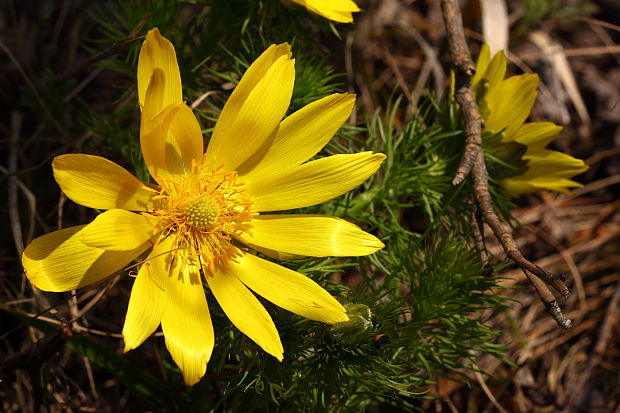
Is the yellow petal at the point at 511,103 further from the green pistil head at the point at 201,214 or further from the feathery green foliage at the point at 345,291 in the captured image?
the green pistil head at the point at 201,214

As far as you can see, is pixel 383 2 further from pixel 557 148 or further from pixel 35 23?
pixel 35 23

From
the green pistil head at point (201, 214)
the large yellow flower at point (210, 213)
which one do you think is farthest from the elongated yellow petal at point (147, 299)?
the green pistil head at point (201, 214)

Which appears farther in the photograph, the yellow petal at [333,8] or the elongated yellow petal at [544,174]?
the elongated yellow petal at [544,174]

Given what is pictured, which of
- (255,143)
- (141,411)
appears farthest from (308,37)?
(141,411)

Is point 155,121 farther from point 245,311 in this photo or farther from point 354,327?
point 354,327

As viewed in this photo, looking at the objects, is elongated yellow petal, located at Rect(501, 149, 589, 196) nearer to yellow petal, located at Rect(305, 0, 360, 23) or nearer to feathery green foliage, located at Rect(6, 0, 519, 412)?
feathery green foliage, located at Rect(6, 0, 519, 412)

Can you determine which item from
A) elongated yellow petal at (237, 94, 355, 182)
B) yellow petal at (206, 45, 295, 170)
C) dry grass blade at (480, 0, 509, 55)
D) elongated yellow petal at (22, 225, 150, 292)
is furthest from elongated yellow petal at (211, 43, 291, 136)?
dry grass blade at (480, 0, 509, 55)

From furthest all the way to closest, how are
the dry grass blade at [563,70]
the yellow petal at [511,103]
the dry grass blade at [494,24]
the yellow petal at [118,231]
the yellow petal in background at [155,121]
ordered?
1. the dry grass blade at [563,70]
2. the dry grass blade at [494,24]
3. the yellow petal at [511,103]
4. the yellow petal in background at [155,121]
5. the yellow petal at [118,231]
